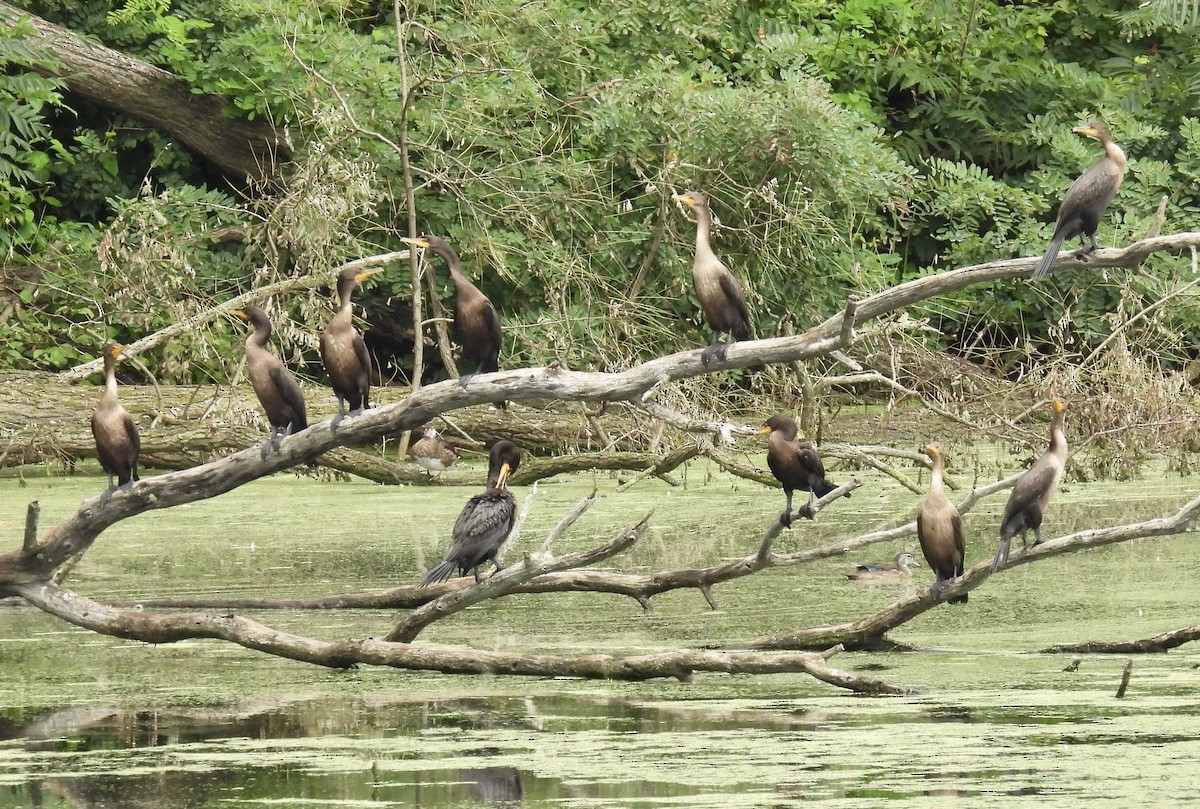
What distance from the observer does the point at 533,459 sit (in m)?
10.0

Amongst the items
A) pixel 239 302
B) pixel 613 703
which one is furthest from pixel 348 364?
pixel 239 302

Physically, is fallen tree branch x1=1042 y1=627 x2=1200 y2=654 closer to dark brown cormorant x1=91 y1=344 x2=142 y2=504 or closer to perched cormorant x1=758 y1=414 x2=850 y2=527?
perched cormorant x1=758 y1=414 x2=850 y2=527

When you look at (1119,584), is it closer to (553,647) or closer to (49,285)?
(553,647)

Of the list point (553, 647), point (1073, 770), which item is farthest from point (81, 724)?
point (1073, 770)

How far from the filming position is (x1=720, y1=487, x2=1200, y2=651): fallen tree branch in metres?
4.61

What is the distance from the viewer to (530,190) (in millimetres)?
11445

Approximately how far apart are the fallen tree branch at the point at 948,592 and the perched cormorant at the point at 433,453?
505 cm

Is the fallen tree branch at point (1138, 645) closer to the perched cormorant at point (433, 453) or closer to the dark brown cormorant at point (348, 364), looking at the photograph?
the dark brown cormorant at point (348, 364)

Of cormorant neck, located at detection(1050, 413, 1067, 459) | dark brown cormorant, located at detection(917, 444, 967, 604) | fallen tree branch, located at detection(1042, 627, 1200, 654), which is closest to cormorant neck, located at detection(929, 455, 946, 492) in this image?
dark brown cormorant, located at detection(917, 444, 967, 604)

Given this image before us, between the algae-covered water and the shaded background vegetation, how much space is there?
2.85 meters

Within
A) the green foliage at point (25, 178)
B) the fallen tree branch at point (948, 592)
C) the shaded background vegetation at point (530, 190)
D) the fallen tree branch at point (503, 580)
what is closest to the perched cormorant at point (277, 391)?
the fallen tree branch at point (503, 580)

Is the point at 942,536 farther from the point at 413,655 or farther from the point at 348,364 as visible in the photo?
the point at 348,364

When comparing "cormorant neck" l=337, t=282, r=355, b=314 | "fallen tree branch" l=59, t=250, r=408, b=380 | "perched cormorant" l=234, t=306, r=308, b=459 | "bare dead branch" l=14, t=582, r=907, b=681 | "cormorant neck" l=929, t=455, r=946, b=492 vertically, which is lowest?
"bare dead branch" l=14, t=582, r=907, b=681

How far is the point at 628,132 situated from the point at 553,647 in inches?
264
